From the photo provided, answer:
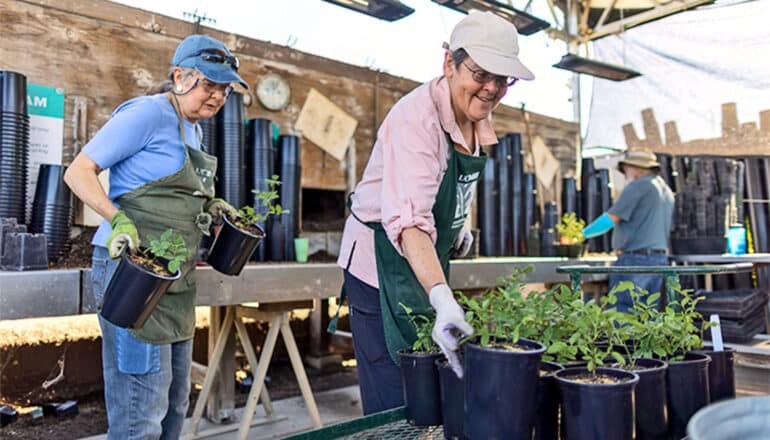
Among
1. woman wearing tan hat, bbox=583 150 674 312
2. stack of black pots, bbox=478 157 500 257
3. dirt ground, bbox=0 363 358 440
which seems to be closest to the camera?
dirt ground, bbox=0 363 358 440

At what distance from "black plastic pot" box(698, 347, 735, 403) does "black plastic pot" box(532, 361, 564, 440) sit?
1.21 ft

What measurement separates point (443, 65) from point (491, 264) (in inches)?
101

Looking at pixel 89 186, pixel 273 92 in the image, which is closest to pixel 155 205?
pixel 89 186

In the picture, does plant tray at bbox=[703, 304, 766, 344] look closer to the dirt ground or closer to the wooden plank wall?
the dirt ground

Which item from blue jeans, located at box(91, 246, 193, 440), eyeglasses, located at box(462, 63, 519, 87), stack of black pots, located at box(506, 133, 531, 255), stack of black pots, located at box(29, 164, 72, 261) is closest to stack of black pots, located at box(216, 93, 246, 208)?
stack of black pots, located at box(29, 164, 72, 261)

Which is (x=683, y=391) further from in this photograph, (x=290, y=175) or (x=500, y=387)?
(x=290, y=175)

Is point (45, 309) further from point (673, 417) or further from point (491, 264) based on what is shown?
point (491, 264)

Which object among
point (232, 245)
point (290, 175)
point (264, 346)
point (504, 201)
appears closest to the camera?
point (232, 245)

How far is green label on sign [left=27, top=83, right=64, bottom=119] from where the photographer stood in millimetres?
2871

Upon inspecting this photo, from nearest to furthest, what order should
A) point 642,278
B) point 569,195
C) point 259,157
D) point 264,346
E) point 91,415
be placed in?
1. point 264,346
2. point 91,415
3. point 259,157
4. point 642,278
5. point 569,195

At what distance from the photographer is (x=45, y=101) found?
9.60ft

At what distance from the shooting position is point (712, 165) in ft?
17.0

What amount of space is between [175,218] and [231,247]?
31cm

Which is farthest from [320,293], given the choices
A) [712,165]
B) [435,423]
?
[712,165]
